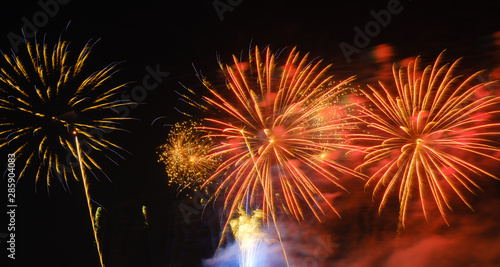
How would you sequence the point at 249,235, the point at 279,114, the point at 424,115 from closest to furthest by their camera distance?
1. the point at 424,115
2. the point at 279,114
3. the point at 249,235

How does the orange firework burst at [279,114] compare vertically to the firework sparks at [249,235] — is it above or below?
above

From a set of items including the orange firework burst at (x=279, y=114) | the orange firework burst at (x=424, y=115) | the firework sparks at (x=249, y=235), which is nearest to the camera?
the orange firework burst at (x=424, y=115)

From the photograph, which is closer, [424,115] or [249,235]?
[424,115]

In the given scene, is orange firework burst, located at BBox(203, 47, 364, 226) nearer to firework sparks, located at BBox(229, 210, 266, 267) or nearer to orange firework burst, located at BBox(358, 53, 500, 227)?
orange firework burst, located at BBox(358, 53, 500, 227)

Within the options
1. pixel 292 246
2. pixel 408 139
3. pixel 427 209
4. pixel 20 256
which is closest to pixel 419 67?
pixel 408 139

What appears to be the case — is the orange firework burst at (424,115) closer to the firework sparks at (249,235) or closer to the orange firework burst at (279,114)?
the orange firework burst at (279,114)

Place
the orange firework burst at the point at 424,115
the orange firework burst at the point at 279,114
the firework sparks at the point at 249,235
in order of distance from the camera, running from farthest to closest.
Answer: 1. the firework sparks at the point at 249,235
2. the orange firework burst at the point at 279,114
3. the orange firework burst at the point at 424,115

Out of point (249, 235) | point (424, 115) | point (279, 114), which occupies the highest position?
point (279, 114)

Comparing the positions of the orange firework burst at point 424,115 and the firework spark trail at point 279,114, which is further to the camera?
the firework spark trail at point 279,114

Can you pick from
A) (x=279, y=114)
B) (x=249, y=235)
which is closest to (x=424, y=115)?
(x=279, y=114)

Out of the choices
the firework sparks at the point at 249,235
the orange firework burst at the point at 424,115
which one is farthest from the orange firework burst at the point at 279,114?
the firework sparks at the point at 249,235

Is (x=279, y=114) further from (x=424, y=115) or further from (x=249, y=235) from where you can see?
(x=249, y=235)
